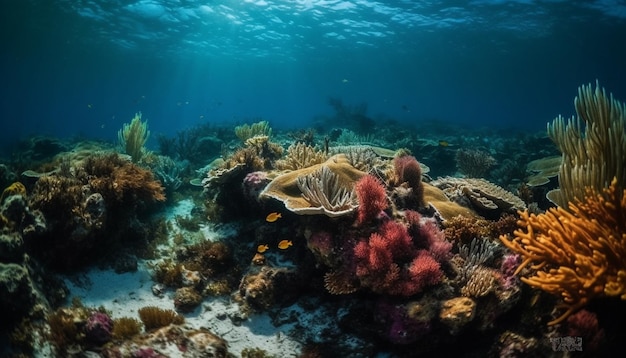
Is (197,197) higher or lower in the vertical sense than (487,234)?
lower

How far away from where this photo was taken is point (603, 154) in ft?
15.7

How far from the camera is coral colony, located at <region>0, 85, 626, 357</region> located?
3.88 metres

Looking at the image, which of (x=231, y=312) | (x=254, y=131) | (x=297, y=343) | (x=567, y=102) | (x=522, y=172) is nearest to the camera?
(x=297, y=343)

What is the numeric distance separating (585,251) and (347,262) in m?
3.01

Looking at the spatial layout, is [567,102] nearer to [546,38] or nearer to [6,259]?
[546,38]

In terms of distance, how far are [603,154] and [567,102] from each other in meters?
153

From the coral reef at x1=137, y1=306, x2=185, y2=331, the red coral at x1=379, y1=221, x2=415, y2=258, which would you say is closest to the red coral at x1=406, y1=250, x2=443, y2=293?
the red coral at x1=379, y1=221, x2=415, y2=258

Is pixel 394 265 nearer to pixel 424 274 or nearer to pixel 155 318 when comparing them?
pixel 424 274

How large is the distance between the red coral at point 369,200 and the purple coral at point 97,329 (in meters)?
4.30

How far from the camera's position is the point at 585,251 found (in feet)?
11.6

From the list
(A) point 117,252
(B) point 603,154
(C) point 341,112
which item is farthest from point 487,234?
(C) point 341,112

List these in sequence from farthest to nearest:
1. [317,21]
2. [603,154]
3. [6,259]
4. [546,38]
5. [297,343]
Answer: [546,38]
[317,21]
[297,343]
[6,259]
[603,154]

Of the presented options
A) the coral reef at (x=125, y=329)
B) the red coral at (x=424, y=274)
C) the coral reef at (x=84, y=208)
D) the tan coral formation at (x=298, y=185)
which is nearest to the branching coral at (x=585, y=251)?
the red coral at (x=424, y=274)

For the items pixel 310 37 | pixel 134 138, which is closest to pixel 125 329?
pixel 134 138
